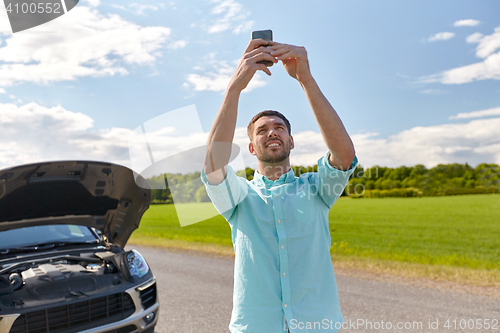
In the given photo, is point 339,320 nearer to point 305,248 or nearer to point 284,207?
point 305,248

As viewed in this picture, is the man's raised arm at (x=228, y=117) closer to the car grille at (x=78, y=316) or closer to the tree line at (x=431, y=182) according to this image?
the car grille at (x=78, y=316)

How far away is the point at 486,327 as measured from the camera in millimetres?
4855

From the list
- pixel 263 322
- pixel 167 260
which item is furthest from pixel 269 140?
pixel 167 260

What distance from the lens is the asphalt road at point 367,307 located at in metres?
4.94

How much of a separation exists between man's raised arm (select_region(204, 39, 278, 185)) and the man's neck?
0.28 meters

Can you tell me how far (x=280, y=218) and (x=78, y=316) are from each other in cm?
294

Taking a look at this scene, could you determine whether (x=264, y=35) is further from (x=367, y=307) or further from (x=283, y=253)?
(x=367, y=307)

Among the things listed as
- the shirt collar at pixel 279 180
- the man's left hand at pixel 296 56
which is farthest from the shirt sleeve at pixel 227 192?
the man's left hand at pixel 296 56

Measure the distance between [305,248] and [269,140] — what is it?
588 millimetres

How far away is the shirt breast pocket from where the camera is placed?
1836 millimetres

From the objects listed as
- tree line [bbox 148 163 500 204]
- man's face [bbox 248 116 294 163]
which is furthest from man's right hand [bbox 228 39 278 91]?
tree line [bbox 148 163 500 204]

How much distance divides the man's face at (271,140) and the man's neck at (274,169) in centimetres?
3

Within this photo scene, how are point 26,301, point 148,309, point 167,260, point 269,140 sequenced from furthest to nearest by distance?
point 167,260 → point 148,309 → point 26,301 → point 269,140

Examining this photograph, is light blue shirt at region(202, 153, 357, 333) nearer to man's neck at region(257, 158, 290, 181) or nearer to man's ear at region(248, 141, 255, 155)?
man's neck at region(257, 158, 290, 181)
